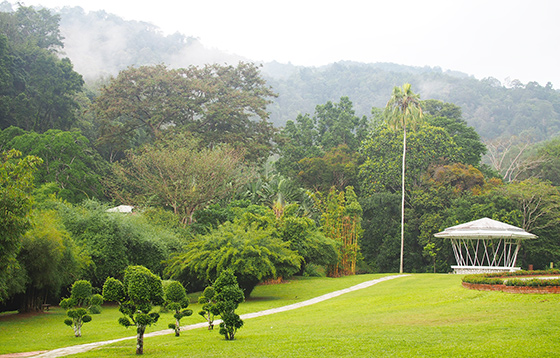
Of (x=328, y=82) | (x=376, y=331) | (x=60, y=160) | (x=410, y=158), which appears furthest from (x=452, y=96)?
(x=376, y=331)

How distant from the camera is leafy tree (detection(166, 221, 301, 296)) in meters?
18.7

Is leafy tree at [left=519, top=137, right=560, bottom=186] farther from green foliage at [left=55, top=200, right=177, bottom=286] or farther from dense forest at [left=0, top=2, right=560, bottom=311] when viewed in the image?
green foliage at [left=55, top=200, right=177, bottom=286]

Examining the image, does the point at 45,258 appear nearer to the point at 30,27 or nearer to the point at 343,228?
the point at 343,228

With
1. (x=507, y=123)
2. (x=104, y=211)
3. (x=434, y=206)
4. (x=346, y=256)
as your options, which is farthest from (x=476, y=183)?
(x=507, y=123)

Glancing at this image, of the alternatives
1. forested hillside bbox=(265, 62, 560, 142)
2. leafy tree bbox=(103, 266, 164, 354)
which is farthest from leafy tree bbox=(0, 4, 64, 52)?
leafy tree bbox=(103, 266, 164, 354)

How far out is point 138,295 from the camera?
923 centimetres

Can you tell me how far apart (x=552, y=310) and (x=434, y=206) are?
83.6ft

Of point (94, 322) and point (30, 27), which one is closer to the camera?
point (94, 322)

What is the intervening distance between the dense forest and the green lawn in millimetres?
2914

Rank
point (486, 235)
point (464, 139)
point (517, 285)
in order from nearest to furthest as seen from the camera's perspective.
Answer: point (517, 285) → point (486, 235) → point (464, 139)

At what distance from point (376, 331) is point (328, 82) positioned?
91003 mm

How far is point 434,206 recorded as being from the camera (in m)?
35.9

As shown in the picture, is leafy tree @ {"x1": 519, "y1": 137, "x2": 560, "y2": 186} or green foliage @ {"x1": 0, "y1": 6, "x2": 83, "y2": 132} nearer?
green foliage @ {"x1": 0, "y1": 6, "x2": 83, "y2": 132}

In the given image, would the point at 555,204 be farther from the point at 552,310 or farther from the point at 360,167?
the point at 552,310
